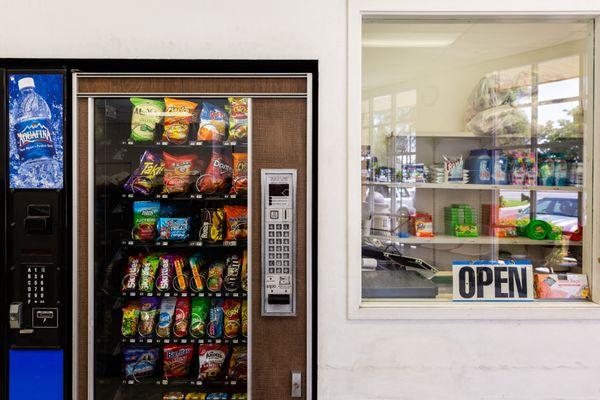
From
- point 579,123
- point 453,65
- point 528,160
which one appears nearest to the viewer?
point 579,123

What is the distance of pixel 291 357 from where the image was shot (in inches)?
69.5

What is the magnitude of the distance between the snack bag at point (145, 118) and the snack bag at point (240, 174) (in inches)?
16.7

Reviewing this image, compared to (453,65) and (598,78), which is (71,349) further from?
(598,78)

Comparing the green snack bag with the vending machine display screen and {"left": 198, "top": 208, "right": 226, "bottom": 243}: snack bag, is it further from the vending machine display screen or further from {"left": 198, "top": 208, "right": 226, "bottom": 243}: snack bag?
the vending machine display screen

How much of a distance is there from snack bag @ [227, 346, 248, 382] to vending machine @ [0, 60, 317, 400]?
0.09 metres

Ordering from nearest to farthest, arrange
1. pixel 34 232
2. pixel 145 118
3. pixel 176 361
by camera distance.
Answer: pixel 34 232
pixel 145 118
pixel 176 361

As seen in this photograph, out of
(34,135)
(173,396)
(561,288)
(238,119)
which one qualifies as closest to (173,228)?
(238,119)

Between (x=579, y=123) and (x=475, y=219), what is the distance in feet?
2.61

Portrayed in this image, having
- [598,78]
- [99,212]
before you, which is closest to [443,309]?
[598,78]

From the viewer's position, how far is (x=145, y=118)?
1.82 m

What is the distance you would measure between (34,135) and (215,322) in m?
1.26

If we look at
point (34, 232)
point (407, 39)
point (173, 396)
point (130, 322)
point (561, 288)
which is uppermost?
point (407, 39)

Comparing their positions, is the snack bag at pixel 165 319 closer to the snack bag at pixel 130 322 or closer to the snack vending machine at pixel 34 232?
the snack bag at pixel 130 322

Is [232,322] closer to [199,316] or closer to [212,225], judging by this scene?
[199,316]
